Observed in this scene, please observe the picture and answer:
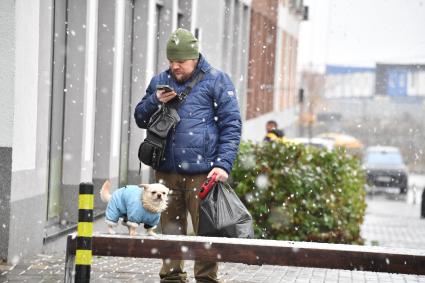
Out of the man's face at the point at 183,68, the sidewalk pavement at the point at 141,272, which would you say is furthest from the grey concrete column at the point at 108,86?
the man's face at the point at 183,68

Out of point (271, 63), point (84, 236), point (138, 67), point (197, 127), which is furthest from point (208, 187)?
point (271, 63)

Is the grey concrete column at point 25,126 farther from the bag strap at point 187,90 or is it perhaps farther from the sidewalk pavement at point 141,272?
the bag strap at point 187,90

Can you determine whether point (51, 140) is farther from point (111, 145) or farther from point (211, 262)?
point (211, 262)

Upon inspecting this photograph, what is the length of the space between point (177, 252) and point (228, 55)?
19095mm

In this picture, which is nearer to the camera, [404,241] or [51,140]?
[51,140]

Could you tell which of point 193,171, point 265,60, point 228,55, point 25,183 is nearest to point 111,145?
point 25,183

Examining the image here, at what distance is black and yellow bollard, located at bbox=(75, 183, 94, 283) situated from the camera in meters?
7.47

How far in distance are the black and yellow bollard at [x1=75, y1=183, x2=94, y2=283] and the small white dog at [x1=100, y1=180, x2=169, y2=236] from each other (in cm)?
67

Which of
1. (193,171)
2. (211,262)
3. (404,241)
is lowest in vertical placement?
(404,241)

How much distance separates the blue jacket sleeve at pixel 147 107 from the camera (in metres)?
8.58

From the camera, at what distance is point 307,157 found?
1552cm

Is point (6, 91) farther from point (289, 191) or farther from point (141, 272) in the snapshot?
point (289, 191)

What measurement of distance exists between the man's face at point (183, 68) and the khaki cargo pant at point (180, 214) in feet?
2.39

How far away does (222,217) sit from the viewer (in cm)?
827
